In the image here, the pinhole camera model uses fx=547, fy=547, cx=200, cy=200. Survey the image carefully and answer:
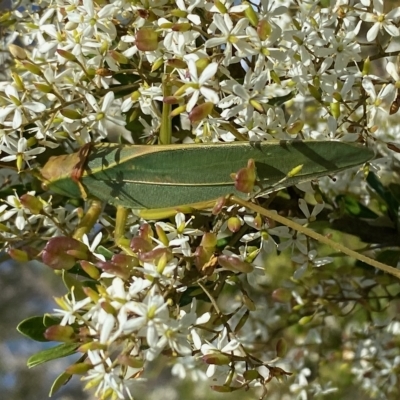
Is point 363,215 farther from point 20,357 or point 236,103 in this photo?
point 20,357

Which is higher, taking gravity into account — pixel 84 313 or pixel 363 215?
pixel 84 313

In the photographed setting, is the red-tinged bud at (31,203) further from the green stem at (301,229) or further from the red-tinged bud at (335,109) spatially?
the red-tinged bud at (335,109)

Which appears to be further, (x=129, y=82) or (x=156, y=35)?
(x=129, y=82)

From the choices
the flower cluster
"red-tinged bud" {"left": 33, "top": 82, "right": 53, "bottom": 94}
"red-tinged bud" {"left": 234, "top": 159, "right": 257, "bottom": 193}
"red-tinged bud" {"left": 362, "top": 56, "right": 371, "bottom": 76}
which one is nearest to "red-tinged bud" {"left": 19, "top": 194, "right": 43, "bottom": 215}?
the flower cluster

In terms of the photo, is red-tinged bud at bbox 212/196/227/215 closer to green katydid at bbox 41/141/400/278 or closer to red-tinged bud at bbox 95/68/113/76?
green katydid at bbox 41/141/400/278

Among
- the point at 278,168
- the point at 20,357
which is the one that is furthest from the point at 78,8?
the point at 20,357

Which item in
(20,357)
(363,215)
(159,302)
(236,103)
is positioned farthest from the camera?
(20,357)

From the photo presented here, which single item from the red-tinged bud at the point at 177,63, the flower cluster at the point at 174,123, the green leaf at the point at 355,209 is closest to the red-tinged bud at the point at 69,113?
the flower cluster at the point at 174,123
